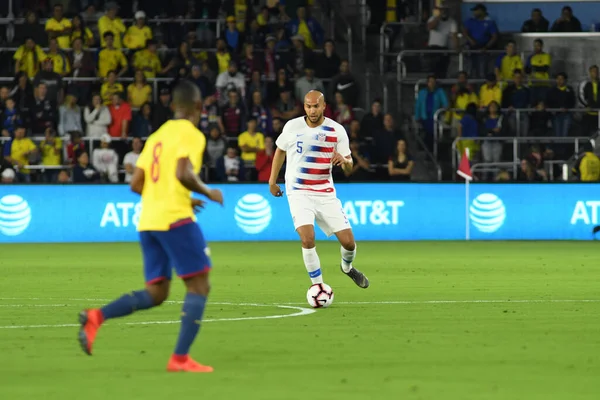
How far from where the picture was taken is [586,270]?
2009 centimetres

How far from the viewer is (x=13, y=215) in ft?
91.8

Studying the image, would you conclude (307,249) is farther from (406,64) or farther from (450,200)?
(406,64)

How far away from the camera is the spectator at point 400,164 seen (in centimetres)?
2967

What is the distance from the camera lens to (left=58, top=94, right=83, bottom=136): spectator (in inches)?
1187

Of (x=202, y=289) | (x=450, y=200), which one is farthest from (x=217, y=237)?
(x=202, y=289)

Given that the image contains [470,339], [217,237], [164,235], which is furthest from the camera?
[217,237]

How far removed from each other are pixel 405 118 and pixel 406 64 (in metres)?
1.78

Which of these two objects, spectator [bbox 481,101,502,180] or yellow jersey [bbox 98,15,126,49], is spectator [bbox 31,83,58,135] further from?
spectator [bbox 481,101,502,180]

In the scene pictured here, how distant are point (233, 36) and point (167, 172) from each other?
23.8 metres

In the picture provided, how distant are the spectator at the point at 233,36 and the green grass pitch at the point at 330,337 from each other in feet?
39.8

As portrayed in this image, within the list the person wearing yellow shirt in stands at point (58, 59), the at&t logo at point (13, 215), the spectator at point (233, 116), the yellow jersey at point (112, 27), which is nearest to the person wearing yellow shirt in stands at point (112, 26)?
the yellow jersey at point (112, 27)

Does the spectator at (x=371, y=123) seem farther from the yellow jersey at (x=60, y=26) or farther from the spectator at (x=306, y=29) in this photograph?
the yellow jersey at (x=60, y=26)

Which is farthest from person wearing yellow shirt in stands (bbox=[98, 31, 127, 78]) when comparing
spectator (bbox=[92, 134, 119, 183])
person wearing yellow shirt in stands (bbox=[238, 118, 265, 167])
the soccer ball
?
the soccer ball

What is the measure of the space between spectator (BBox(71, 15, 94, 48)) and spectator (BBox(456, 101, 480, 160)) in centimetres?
891
